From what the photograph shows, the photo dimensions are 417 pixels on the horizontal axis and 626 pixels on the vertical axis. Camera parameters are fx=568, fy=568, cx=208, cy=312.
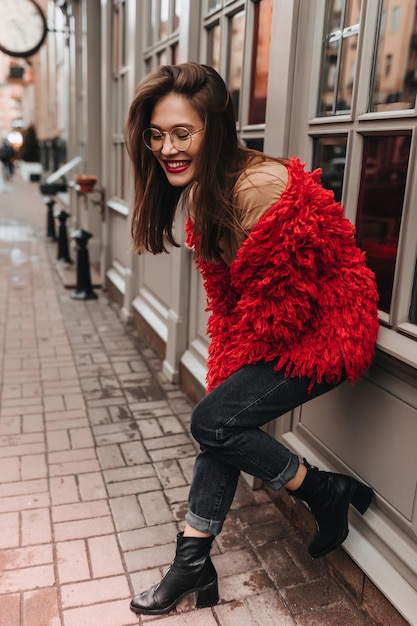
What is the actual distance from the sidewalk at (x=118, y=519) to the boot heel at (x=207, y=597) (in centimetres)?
2

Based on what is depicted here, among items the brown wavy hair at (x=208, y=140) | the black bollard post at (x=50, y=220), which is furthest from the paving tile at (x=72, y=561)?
the black bollard post at (x=50, y=220)

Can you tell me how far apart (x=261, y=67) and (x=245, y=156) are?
1.27 metres

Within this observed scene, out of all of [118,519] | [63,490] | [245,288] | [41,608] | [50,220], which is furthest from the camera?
[50,220]

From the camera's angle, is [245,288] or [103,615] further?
[103,615]

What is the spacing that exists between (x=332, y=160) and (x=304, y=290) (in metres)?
0.78

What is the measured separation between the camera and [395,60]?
6.18 feet

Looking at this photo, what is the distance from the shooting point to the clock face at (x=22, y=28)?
771cm

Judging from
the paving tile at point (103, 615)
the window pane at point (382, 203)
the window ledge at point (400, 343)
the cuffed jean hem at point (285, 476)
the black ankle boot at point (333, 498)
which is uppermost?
the window pane at point (382, 203)

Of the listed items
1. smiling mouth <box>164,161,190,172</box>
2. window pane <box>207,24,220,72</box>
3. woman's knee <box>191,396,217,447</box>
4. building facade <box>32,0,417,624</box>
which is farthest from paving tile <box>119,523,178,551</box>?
window pane <box>207,24,220,72</box>

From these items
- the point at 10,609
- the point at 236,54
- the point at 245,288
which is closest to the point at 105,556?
the point at 10,609

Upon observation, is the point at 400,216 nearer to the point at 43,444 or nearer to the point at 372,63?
the point at 372,63

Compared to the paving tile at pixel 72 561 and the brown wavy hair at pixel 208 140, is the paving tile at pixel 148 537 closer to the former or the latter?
the paving tile at pixel 72 561

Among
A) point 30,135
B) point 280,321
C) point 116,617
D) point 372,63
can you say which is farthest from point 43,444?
point 30,135

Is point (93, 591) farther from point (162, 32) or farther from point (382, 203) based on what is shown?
point (162, 32)
